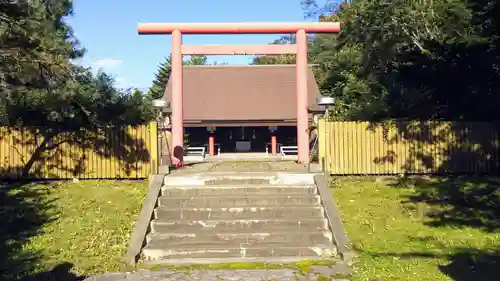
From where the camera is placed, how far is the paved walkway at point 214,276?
21.6ft

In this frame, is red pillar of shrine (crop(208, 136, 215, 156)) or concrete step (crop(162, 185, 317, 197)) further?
red pillar of shrine (crop(208, 136, 215, 156))

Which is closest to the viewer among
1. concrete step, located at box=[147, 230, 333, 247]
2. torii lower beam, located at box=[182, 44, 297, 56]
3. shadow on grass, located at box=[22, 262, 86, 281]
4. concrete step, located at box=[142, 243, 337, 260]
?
shadow on grass, located at box=[22, 262, 86, 281]

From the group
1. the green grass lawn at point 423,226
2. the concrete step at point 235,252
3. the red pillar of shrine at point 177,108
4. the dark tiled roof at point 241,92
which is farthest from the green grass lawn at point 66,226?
the dark tiled roof at point 241,92

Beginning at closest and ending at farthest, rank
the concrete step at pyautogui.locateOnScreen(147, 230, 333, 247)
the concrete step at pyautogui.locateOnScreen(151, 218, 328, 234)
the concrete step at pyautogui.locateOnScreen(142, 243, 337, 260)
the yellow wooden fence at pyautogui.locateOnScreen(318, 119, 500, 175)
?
the concrete step at pyautogui.locateOnScreen(142, 243, 337, 260), the concrete step at pyautogui.locateOnScreen(147, 230, 333, 247), the concrete step at pyautogui.locateOnScreen(151, 218, 328, 234), the yellow wooden fence at pyautogui.locateOnScreen(318, 119, 500, 175)

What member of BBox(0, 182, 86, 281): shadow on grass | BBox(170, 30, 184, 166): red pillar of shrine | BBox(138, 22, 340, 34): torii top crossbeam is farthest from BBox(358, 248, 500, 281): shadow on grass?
BBox(138, 22, 340, 34): torii top crossbeam

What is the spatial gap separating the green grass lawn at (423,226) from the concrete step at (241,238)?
0.65 meters

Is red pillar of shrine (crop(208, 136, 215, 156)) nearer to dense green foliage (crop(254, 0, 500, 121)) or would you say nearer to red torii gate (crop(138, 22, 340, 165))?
dense green foliage (crop(254, 0, 500, 121))

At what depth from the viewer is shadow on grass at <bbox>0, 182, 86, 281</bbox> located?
668 cm

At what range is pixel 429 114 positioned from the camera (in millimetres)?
14742

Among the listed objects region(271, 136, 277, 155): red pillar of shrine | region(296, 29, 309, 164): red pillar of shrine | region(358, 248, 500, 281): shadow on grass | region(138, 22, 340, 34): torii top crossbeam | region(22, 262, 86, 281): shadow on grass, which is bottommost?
region(22, 262, 86, 281): shadow on grass

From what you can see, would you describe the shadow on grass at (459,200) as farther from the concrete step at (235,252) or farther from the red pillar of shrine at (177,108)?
the red pillar of shrine at (177,108)

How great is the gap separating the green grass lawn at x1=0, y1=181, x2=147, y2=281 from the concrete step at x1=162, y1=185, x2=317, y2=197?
0.79m

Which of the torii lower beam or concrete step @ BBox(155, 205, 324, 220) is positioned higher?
the torii lower beam

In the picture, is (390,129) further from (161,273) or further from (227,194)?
(161,273)
